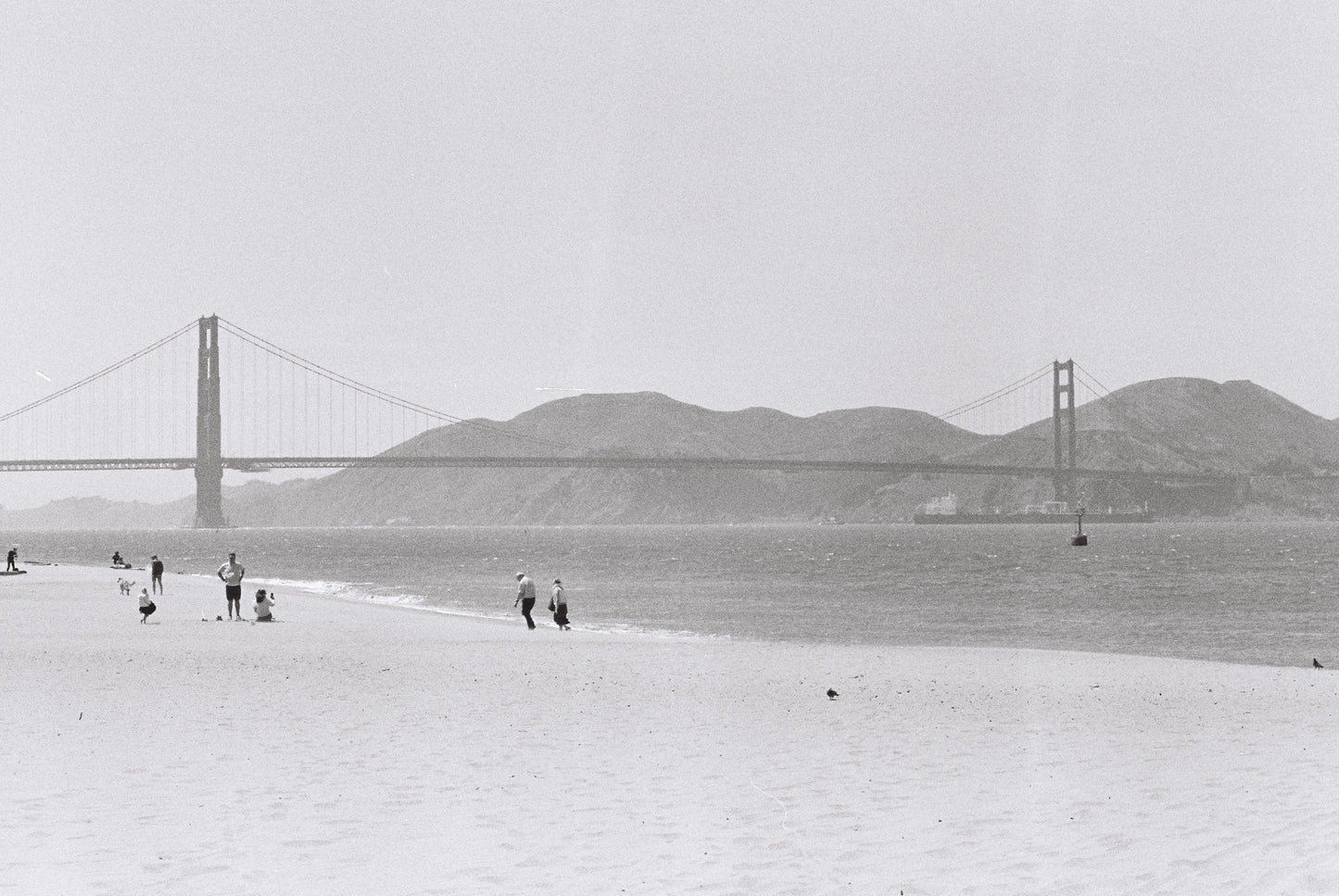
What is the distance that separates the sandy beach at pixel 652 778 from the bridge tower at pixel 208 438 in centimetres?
11036

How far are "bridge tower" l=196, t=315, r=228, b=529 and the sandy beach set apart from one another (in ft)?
362

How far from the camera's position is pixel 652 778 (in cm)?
840

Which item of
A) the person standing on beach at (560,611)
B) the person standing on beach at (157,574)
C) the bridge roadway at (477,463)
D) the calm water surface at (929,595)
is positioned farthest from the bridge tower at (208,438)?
the person standing on beach at (560,611)

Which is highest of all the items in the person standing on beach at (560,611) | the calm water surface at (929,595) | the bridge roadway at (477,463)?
the bridge roadway at (477,463)

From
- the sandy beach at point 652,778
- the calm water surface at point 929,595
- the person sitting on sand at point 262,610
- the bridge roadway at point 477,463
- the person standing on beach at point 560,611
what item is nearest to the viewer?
the sandy beach at point 652,778

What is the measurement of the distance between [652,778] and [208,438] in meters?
123

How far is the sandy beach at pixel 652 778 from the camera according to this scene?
20.4 feet

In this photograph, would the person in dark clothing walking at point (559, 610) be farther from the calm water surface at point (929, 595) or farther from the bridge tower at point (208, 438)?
the bridge tower at point (208, 438)

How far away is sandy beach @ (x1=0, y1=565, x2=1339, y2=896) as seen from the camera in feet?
20.4

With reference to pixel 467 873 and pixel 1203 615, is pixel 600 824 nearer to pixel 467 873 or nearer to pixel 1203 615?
pixel 467 873

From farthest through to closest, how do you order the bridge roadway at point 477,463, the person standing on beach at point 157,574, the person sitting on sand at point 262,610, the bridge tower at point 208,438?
the bridge tower at point 208,438, the bridge roadway at point 477,463, the person standing on beach at point 157,574, the person sitting on sand at point 262,610

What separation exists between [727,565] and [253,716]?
56.4m

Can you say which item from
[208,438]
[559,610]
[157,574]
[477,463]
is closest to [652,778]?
[559,610]

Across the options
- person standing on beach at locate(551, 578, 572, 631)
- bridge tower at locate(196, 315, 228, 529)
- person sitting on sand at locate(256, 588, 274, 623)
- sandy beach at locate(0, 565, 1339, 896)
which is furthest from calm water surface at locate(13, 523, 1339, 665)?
bridge tower at locate(196, 315, 228, 529)
